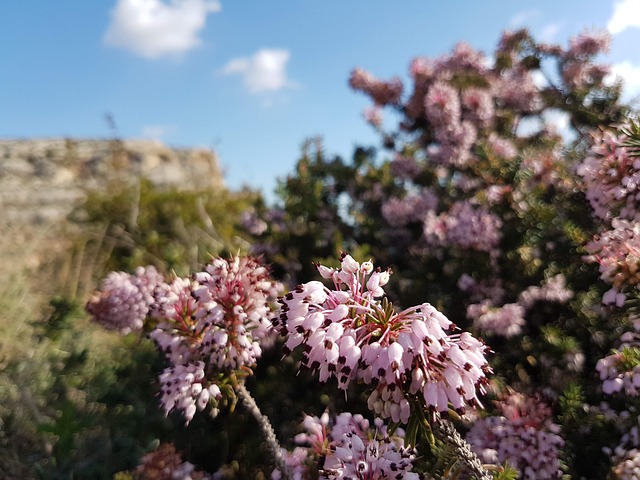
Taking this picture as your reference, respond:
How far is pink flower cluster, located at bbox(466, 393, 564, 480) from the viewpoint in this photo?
7.64ft

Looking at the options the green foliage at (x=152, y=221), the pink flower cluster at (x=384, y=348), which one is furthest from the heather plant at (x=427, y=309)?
the green foliage at (x=152, y=221)

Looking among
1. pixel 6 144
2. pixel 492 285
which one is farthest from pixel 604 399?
pixel 6 144

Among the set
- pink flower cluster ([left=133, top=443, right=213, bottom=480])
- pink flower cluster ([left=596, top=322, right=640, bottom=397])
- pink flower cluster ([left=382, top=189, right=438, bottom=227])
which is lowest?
pink flower cluster ([left=133, top=443, right=213, bottom=480])

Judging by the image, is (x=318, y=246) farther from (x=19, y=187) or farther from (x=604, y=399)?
(x=19, y=187)

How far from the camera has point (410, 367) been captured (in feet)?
4.58

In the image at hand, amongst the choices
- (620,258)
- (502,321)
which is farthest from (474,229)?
(620,258)

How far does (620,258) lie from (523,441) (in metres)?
0.88

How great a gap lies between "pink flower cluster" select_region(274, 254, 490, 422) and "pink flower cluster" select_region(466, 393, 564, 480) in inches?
41.5

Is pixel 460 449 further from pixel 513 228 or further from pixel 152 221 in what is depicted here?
pixel 152 221

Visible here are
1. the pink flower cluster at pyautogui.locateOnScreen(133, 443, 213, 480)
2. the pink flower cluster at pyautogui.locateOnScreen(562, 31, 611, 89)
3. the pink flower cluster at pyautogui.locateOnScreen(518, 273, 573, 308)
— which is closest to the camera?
the pink flower cluster at pyautogui.locateOnScreen(133, 443, 213, 480)

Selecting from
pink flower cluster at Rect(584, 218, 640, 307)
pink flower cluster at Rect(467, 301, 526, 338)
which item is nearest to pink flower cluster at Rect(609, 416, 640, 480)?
pink flower cluster at Rect(584, 218, 640, 307)

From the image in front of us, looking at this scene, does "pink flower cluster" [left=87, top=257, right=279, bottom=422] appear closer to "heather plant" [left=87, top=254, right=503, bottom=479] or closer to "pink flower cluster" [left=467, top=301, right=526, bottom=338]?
"heather plant" [left=87, top=254, right=503, bottom=479]

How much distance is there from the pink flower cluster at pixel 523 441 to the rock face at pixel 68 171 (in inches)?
314

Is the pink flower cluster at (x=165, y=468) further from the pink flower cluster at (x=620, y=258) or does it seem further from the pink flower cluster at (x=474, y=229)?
the pink flower cluster at (x=474, y=229)
